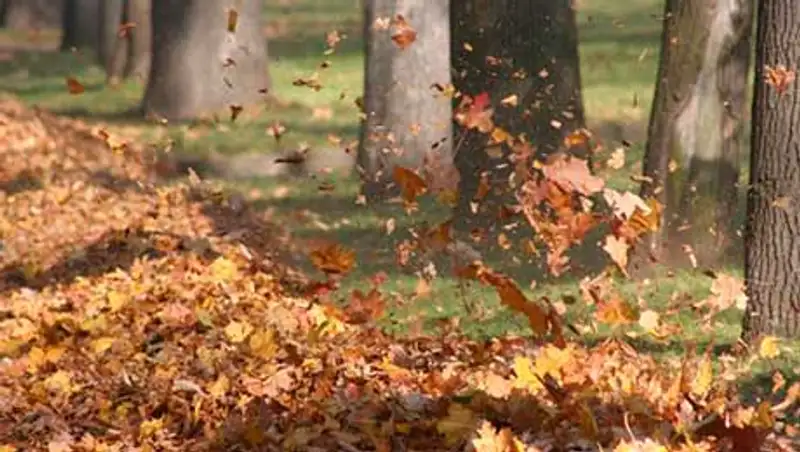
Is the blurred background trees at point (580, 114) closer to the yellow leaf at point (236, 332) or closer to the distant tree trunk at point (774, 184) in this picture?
the distant tree trunk at point (774, 184)

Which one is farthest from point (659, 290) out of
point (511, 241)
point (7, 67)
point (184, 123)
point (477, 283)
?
point (7, 67)

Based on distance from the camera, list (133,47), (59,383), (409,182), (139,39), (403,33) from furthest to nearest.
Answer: (133,47) → (139,39) → (403,33) → (409,182) → (59,383)

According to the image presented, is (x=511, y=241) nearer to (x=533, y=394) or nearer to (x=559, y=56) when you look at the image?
(x=559, y=56)

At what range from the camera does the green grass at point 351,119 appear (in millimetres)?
12694

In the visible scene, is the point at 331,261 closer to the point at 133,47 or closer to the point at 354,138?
the point at 354,138

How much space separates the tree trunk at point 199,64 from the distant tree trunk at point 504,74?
9.23m

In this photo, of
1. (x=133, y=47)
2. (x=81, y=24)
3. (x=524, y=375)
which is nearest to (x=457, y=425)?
(x=524, y=375)

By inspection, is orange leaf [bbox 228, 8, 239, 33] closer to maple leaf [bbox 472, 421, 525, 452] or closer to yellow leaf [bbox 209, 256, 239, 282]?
yellow leaf [bbox 209, 256, 239, 282]

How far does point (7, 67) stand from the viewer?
32.9 metres

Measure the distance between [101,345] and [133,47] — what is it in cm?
1916

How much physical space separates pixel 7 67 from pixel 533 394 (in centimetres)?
2585

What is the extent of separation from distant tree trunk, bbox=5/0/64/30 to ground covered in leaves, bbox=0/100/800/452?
24796mm

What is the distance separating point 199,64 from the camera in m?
25.1

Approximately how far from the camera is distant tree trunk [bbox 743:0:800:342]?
33.8 ft
